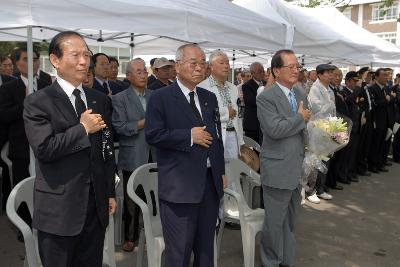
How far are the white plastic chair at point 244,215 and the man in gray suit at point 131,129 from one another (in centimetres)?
88

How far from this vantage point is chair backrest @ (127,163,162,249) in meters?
3.16

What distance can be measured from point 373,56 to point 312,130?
14.1 feet

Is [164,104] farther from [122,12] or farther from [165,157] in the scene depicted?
[122,12]

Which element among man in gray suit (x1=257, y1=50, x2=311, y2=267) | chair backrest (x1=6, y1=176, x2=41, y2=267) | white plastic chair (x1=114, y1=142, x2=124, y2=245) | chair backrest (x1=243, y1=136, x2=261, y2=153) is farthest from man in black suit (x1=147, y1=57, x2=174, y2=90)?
chair backrest (x1=6, y1=176, x2=41, y2=267)

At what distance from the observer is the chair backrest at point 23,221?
2443 mm

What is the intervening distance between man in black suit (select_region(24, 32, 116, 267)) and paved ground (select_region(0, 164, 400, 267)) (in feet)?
6.33

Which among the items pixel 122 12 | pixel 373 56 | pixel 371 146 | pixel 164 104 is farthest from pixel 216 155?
pixel 371 146

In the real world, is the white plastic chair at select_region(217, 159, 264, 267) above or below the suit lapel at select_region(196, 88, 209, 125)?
below

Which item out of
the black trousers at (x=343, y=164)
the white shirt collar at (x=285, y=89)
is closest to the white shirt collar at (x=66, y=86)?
the white shirt collar at (x=285, y=89)

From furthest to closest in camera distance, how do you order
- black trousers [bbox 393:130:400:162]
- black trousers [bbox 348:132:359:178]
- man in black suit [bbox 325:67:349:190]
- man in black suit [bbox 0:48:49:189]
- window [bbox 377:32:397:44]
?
window [bbox 377:32:397:44]
black trousers [bbox 393:130:400:162]
black trousers [bbox 348:132:359:178]
man in black suit [bbox 325:67:349:190]
man in black suit [bbox 0:48:49:189]

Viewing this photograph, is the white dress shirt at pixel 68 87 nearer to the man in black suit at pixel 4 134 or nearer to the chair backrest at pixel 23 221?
the chair backrest at pixel 23 221

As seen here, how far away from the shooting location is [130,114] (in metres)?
4.23

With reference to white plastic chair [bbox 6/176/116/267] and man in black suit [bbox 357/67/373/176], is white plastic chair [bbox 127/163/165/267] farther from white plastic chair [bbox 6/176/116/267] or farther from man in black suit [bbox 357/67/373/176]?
man in black suit [bbox 357/67/373/176]

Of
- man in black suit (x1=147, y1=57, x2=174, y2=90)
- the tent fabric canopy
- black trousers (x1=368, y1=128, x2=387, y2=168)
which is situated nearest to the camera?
the tent fabric canopy
